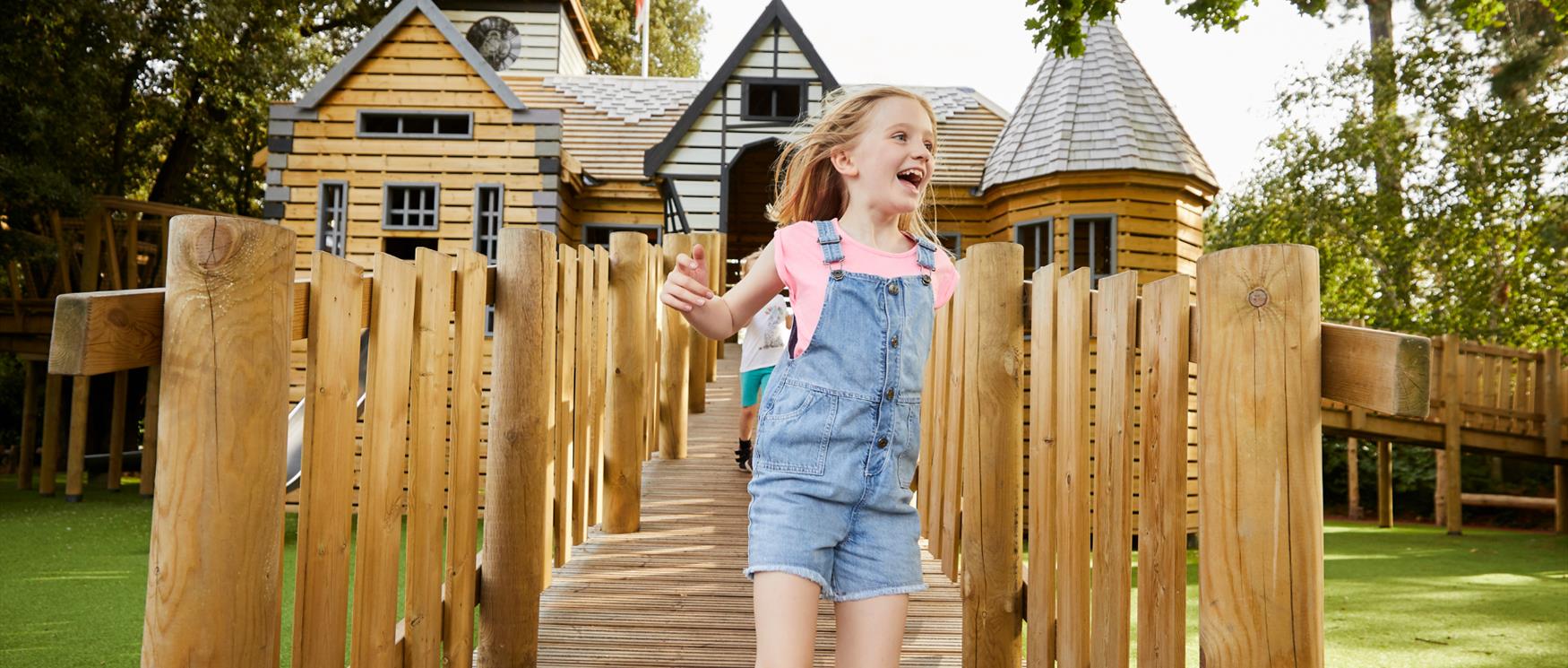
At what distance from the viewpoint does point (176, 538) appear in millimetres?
1940

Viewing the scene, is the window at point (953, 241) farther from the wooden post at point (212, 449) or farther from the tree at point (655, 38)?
the tree at point (655, 38)

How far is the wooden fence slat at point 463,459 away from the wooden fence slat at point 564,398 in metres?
0.82

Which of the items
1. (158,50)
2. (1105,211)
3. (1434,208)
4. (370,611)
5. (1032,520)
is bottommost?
(370,611)

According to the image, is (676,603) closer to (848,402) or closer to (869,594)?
(869,594)

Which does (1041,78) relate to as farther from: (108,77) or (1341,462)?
(108,77)

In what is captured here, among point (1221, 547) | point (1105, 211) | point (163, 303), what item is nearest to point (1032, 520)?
point (1221, 547)

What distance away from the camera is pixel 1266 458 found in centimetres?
222

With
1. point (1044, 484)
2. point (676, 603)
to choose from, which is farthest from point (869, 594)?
point (676, 603)

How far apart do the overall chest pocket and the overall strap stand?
295 mm

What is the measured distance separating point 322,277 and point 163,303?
34 centimetres

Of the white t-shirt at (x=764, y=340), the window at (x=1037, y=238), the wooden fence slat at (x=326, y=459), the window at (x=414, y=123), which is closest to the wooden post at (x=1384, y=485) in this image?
the window at (x=1037, y=238)

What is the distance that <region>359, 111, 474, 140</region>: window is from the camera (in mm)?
14508

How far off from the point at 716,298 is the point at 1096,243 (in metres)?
14.3

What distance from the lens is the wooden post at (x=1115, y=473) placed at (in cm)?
276
